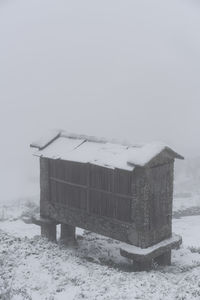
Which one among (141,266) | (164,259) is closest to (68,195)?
(141,266)

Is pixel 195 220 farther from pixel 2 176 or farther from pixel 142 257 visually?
pixel 2 176

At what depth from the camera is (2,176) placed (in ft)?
160

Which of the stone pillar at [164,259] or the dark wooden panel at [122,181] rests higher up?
the dark wooden panel at [122,181]

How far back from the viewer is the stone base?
38.1ft

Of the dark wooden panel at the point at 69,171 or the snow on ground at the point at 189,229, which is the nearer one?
the dark wooden panel at the point at 69,171

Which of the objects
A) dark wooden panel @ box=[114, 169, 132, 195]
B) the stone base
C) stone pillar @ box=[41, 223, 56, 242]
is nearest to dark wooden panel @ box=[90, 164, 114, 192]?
dark wooden panel @ box=[114, 169, 132, 195]

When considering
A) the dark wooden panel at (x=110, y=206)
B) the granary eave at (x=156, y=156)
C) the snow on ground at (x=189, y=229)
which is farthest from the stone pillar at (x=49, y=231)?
the snow on ground at (x=189, y=229)

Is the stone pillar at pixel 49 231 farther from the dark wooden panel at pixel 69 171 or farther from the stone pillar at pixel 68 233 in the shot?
the dark wooden panel at pixel 69 171

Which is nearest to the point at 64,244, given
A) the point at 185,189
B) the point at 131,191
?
the point at 131,191

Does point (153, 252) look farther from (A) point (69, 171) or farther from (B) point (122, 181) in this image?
(A) point (69, 171)

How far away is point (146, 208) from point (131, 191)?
0.65 m

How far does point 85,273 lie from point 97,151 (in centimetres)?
368

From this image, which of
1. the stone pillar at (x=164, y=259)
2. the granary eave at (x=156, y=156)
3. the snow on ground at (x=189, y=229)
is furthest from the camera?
the snow on ground at (x=189, y=229)

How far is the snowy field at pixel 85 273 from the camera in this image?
9.76m
